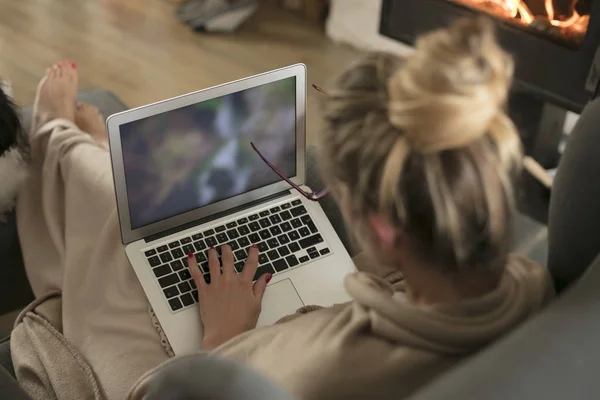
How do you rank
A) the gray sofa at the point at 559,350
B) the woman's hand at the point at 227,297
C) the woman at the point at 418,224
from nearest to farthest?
the gray sofa at the point at 559,350 < the woman at the point at 418,224 < the woman's hand at the point at 227,297

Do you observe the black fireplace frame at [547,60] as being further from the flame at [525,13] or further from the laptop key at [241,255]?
the laptop key at [241,255]

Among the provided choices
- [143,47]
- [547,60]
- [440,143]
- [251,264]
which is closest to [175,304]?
[251,264]

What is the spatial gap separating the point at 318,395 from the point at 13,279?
88 centimetres

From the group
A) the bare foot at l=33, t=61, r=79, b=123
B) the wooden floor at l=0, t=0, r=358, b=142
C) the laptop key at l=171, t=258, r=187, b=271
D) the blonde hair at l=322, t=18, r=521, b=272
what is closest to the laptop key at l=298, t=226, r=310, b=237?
the laptop key at l=171, t=258, r=187, b=271

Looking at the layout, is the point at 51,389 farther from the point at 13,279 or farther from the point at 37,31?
the point at 37,31

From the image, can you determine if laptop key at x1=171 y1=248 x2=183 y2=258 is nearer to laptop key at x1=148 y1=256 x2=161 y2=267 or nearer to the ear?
laptop key at x1=148 y1=256 x2=161 y2=267

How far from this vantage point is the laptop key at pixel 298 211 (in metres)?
1.18

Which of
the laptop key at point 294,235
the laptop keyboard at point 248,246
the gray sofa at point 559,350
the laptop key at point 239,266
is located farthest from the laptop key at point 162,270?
the gray sofa at point 559,350

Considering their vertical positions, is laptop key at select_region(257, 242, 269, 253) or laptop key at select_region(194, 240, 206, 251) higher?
laptop key at select_region(194, 240, 206, 251)

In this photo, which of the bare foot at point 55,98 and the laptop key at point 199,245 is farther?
the bare foot at point 55,98

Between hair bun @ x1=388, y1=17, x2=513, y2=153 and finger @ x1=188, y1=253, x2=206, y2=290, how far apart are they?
496 mm

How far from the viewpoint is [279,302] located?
3.52ft

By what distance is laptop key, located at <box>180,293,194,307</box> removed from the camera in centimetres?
105

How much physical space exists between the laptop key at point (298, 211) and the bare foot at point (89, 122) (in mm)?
510
